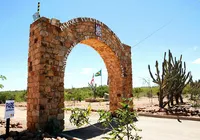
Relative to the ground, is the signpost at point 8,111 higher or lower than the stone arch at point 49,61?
lower

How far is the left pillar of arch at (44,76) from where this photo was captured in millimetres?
5641

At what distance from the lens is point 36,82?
5734mm

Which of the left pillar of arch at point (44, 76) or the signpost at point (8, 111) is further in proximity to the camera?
the left pillar of arch at point (44, 76)

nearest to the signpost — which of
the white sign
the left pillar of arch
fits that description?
the white sign

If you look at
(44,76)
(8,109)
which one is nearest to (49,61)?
(44,76)

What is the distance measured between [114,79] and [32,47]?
4644 mm

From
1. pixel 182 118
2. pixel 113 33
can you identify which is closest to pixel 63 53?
pixel 113 33

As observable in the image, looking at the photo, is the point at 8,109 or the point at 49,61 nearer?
the point at 8,109

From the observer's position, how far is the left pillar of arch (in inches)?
222

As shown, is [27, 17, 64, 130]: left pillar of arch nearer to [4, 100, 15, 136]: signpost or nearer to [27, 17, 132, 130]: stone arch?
[27, 17, 132, 130]: stone arch

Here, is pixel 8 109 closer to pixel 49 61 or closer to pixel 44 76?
pixel 44 76

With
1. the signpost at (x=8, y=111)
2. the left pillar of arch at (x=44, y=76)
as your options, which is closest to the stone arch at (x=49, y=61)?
the left pillar of arch at (x=44, y=76)

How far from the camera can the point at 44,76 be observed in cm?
576

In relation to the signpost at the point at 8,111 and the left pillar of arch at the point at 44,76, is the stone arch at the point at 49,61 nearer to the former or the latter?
the left pillar of arch at the point at 44,76
